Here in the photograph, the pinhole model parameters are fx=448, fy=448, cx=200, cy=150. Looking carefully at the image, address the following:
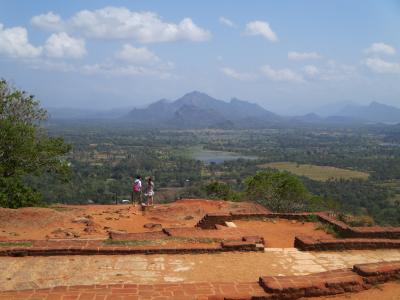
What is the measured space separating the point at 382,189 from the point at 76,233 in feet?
191

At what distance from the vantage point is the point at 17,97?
1895cm

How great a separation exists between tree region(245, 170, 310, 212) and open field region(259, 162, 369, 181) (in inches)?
2071

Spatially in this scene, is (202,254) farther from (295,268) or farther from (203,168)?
(203,168)

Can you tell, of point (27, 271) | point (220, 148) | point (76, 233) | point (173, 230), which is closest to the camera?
point (27, 271)

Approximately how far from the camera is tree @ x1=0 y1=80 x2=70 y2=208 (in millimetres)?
16797

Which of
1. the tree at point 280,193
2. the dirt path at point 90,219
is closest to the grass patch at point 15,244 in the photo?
the dirt path at point 90,219

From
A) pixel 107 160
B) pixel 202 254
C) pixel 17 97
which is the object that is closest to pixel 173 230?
pixel 202 254

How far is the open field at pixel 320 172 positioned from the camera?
79.4m

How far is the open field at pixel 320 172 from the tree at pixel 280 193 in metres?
52.6

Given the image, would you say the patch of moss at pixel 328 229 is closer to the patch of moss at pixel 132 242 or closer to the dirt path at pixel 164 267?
the dirt path at pixel 164 267

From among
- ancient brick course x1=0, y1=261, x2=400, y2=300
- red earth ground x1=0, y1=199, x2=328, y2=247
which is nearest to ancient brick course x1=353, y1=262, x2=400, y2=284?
ancient brick course x1=0, y1=261, x2=400, y2=300

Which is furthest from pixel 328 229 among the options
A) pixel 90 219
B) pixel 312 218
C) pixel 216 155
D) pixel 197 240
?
pixel 216 155

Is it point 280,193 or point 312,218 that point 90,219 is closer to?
point 312,218

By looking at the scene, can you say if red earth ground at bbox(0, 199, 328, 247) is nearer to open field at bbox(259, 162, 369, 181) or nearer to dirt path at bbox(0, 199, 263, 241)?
dirt path at bbox(0, 199, 263, 241)
